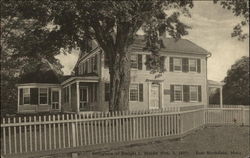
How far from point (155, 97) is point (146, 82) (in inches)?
66.9

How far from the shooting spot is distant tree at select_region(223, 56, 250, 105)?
49625 mm

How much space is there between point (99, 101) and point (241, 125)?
41.9 feet

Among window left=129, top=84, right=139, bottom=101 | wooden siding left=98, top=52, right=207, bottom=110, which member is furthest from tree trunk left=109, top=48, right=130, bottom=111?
window left=129, top=84, right=139, bottom=101

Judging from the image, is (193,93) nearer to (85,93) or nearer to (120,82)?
(85,93)

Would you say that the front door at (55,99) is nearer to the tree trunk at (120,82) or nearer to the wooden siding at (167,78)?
the wooden siding at (167,78)

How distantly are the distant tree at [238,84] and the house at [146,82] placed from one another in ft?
44.4

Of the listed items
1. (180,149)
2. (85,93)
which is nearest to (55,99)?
(85,93)

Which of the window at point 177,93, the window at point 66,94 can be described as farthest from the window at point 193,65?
the window at point 66,94

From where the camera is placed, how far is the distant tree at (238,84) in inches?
1954

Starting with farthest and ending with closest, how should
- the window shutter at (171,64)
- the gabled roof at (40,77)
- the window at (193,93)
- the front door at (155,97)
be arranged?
the gabled roof at (40,77)
the window at (193,93)
the window shutter at (171,64)
the front door at (155,97)

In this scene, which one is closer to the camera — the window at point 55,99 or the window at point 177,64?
the window at point 177,64

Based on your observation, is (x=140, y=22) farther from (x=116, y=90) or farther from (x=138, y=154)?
(x=138, y=154)

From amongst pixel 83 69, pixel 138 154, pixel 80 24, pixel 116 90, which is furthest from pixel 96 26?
pixel 83 69

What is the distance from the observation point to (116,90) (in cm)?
1925
